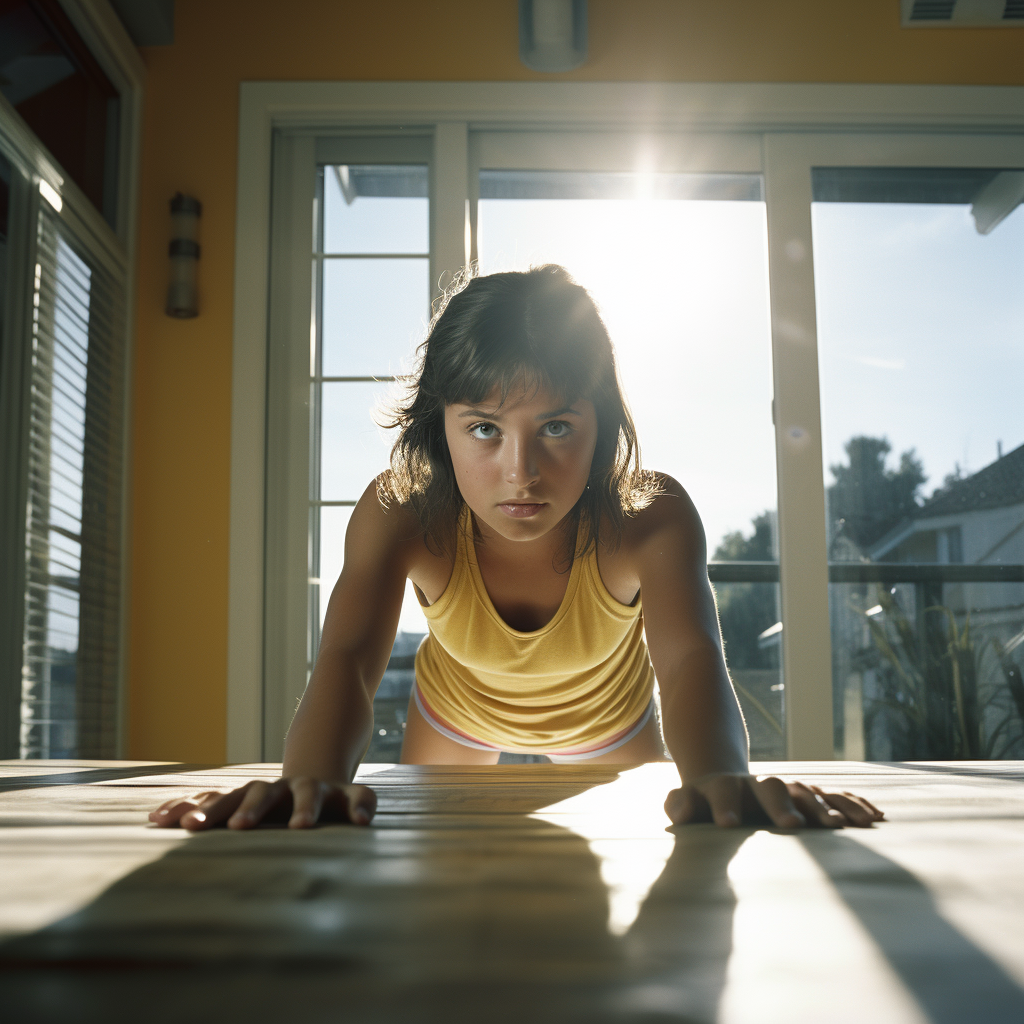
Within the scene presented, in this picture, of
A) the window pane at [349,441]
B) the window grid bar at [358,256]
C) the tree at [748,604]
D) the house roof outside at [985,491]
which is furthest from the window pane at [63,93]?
the house roof outside at [985,491]

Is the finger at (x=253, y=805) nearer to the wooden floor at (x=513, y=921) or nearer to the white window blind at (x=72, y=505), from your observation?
the wooden floor at (x=513, y=921)

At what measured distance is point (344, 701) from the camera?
0.90 meters

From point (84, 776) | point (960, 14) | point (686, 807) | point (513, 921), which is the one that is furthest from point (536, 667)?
point (960, 14)

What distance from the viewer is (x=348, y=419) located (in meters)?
2.87

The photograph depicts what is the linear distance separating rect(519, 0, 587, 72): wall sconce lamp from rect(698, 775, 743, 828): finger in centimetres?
267

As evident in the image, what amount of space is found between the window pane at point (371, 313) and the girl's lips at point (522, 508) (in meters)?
1.87

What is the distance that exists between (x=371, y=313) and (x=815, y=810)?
101 inches

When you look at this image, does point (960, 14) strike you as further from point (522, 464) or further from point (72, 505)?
point (72, 505)

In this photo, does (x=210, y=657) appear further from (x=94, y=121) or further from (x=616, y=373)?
(x=616, y=373)

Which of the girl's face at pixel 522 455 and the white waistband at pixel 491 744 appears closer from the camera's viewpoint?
the girl's face at pixel 522 455

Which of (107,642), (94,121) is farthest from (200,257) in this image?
(107,642)

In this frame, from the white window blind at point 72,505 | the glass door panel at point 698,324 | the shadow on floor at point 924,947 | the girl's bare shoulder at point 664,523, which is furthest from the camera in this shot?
the glass door panel at point 698,324

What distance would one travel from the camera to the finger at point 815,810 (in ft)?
1.94

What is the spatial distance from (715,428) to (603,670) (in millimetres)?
1555
